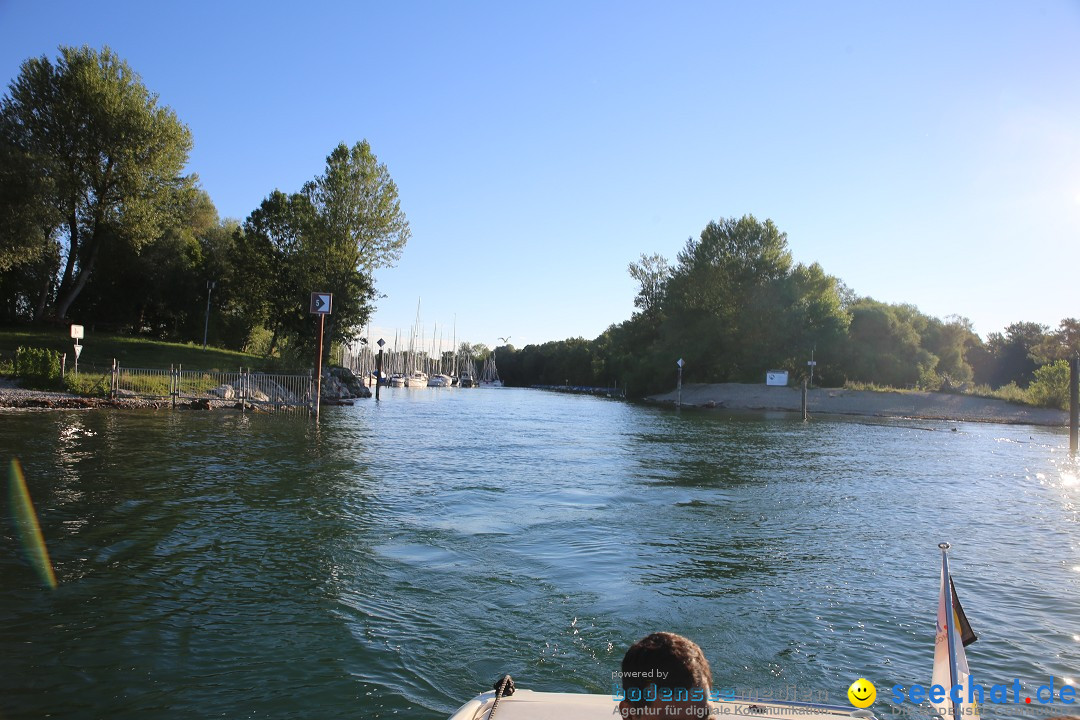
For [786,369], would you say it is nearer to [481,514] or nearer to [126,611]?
[481,514]

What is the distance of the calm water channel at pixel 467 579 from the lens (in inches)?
201

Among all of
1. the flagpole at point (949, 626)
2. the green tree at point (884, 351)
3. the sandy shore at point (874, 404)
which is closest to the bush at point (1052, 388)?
the sandy shore at point (874, 404)

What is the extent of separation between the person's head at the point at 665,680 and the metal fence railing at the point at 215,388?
31.0 m

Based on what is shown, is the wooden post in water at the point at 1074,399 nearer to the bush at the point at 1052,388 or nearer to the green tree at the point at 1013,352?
the bush at the point at 1052,388

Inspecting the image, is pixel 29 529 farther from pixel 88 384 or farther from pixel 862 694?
pixel 88 384

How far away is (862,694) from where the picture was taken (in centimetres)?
455

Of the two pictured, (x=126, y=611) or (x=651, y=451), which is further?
(x=651, y=451)

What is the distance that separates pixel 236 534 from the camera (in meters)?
8.84

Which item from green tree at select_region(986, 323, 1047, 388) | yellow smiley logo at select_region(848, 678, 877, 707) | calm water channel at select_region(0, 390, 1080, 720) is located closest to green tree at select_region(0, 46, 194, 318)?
calm water channel at select_region(0, 390, 1080, 720)

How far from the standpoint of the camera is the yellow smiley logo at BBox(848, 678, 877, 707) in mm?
4395

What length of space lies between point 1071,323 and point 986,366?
2294 centimetres

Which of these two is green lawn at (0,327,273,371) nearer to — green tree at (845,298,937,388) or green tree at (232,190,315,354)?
green tree at (232,190,315,354)

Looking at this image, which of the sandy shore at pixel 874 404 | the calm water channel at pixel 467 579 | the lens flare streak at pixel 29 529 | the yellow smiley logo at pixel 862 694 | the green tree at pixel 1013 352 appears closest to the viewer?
the yellow smiley logo at pixel 862 694

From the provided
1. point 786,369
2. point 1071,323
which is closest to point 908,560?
point 786,369
